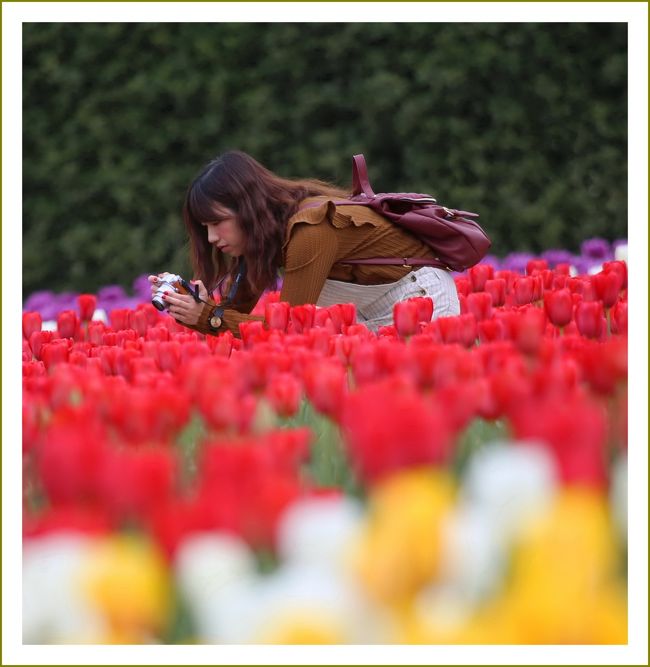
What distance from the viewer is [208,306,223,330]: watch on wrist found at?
3.03 meters

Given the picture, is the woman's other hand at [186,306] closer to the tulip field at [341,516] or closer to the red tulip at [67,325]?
the red tulip at [67,325]

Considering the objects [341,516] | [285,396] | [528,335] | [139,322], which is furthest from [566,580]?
[139,322]

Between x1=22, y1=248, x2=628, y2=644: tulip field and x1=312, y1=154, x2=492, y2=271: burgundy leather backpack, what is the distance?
1.74 meters

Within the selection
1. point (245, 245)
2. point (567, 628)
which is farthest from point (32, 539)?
point (245, 245)

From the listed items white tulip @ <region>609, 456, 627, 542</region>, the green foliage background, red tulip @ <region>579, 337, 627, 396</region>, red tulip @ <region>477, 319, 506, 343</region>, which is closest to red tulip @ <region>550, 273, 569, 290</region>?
red tulip @ <region>477, 319, 506, 343</region>

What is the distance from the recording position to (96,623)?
1.09m

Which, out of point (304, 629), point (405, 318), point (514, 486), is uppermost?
point (405, 318)

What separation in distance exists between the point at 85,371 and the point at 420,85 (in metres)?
5.10

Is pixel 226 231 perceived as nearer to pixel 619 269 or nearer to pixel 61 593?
pixel 619 269

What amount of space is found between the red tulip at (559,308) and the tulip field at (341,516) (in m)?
0.71

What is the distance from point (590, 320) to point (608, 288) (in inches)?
20.6

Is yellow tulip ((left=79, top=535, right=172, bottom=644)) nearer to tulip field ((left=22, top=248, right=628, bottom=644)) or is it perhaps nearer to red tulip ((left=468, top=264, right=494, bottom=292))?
tulip field ((left=22, top=248, right=628, bottom=644))

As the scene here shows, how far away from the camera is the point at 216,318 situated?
3.04 metres

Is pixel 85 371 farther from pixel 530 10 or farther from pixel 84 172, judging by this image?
pixel 84 172
